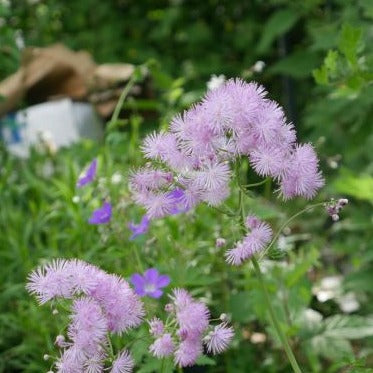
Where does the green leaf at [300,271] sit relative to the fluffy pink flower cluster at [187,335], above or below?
below

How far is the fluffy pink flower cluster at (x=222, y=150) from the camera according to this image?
133 cm

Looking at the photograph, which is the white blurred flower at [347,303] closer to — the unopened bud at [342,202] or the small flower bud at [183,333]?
the unopened bud at [342,202]

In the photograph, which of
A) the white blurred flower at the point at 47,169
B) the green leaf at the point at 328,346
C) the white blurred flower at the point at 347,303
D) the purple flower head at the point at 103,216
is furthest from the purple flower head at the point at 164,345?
the white blurred flower at the point at 47,169

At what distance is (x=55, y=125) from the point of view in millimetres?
4230

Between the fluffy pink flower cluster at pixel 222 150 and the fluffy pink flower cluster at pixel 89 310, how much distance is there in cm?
15

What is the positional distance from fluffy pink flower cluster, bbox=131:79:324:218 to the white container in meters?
2.78

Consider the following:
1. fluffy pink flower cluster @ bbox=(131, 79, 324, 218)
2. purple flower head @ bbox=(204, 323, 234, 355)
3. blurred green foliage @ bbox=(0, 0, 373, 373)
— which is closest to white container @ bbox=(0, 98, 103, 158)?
blurred green foliage @ bbox=(0, 0, 373, 373)

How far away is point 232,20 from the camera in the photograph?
217 inches

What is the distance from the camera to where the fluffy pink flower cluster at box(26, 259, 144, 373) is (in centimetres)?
129

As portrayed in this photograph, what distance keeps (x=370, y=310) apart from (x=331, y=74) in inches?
39.3

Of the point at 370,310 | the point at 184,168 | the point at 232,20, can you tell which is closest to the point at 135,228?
the point at 184,168

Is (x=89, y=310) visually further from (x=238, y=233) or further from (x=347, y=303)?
(x=347, y=303)

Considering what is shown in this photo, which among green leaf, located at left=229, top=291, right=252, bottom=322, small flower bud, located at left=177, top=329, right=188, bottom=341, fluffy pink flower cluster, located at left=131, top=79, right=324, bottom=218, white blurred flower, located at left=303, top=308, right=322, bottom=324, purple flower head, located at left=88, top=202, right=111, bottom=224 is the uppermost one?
fluffy pink flower cluster, located at left=131, top=79, right=324, bottom=218

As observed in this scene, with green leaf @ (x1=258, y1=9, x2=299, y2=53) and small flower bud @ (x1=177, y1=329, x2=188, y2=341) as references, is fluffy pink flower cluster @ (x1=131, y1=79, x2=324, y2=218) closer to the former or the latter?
small flower bud @ (x1=177, y1=329, x2=188, y2=341)
